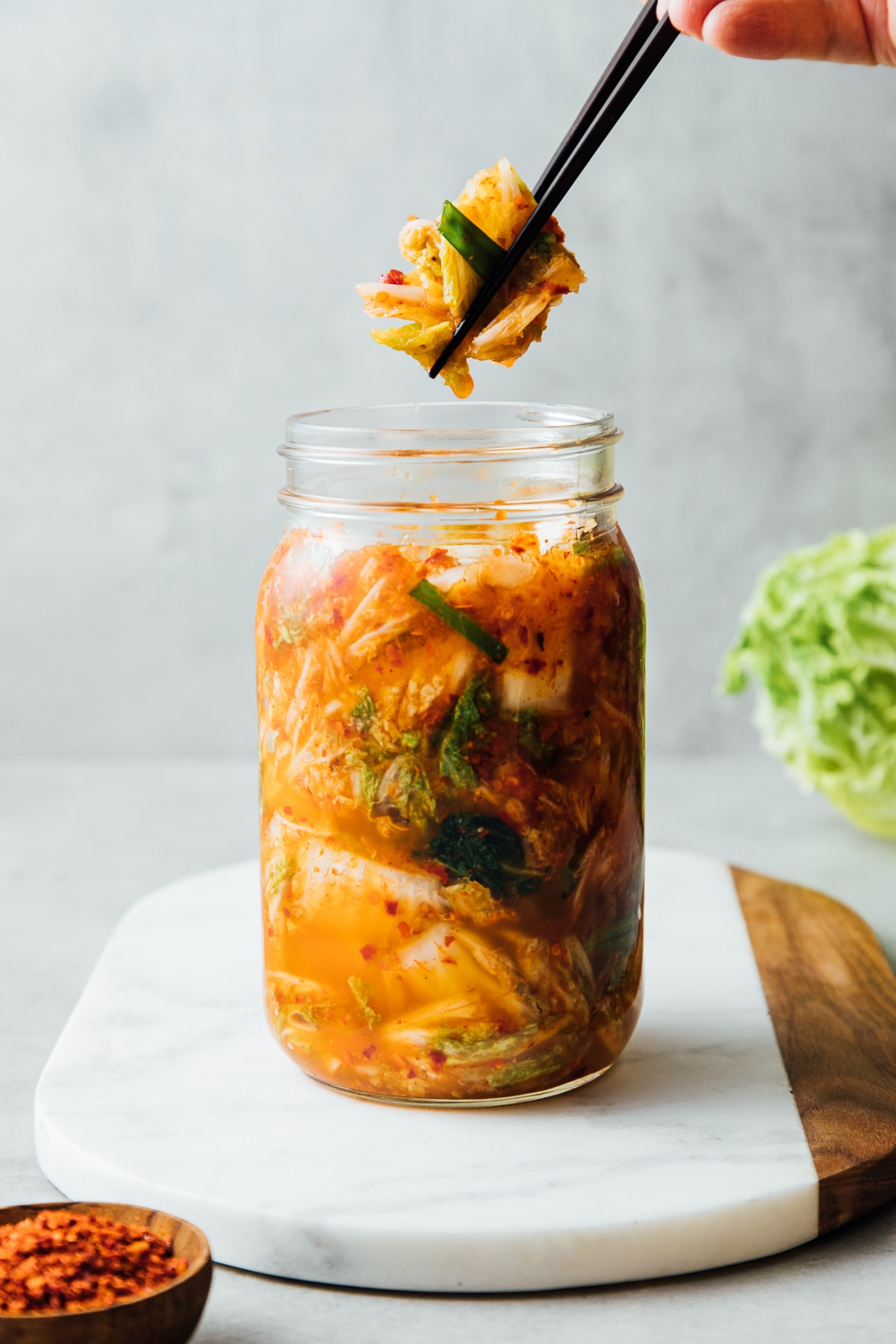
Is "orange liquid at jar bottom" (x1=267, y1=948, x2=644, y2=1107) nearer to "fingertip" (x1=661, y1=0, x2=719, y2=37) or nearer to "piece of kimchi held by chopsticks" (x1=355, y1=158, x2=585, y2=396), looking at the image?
"piece of kimchi held by chopsticks" (x1=355, y1=158, x2=585, y2=396)

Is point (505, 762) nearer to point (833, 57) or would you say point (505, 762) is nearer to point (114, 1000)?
point (114, 1000)

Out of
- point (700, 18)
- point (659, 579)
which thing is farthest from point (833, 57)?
point (659, 579)

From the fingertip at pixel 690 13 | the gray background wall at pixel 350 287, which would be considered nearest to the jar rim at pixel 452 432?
the fingertip at pixel 690 13

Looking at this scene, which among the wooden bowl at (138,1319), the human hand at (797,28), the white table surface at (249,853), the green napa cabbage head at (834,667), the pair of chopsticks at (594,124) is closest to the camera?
the wooden bowl at (138,1319)

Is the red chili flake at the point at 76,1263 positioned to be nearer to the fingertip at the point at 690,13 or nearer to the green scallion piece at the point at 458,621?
the green scallion piece at the point at 458,621

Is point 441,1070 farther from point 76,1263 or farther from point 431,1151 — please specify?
point 76,1263

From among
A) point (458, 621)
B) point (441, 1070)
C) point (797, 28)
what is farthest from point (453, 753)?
point (797, 28)
